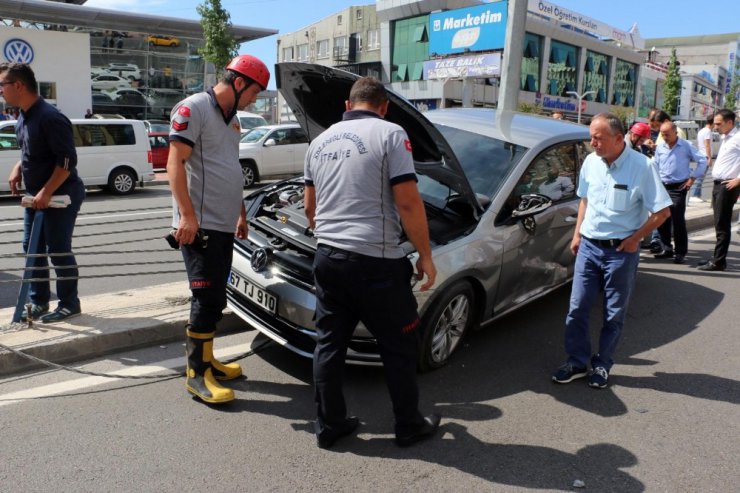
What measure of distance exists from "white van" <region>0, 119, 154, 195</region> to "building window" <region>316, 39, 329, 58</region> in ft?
163

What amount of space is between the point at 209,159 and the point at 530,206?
2.33 meters

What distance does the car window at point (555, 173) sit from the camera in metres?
4.77

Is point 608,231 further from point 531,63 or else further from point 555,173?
point 531,63

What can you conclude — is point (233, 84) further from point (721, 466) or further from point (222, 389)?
point (721, 466)

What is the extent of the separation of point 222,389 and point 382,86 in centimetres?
190

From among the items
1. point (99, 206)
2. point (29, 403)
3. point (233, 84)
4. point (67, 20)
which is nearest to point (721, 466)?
point (233, 84)

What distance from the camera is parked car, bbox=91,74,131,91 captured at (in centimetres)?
2779

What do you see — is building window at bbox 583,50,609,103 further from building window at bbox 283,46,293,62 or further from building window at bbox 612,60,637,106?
building window at bbox 283,46,293,62

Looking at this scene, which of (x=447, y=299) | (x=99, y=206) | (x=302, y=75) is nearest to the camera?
Result: (x=447, y=299)

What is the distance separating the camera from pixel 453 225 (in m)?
4.17

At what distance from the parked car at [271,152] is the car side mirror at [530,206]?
11.6m

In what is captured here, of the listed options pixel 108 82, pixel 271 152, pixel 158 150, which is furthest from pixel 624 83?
pixel 158 150

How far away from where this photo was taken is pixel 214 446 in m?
3.07

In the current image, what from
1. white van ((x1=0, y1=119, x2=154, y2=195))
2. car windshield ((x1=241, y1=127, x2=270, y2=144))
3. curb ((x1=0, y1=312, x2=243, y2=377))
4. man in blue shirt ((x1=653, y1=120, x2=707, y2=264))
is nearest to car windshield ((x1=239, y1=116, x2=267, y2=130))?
car windshield ((x1=241, y1=127, x2=270, y2=144))
